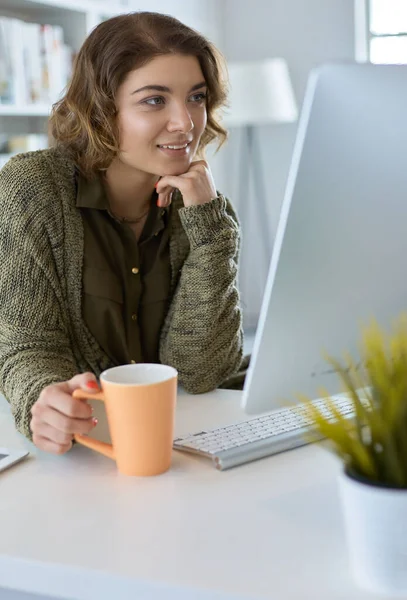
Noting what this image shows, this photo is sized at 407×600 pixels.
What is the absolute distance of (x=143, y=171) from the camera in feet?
4.99

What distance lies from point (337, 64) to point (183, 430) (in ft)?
1.72

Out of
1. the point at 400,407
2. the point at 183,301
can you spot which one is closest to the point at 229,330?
the point at 183,301

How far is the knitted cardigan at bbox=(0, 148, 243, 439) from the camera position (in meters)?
1.25

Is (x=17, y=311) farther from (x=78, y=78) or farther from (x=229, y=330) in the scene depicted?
(x=78, y=78)

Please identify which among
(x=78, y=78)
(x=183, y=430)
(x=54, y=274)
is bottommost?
(x=183, y=430)

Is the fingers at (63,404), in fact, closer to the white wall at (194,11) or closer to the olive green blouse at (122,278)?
the olive green blouse at (122,278)

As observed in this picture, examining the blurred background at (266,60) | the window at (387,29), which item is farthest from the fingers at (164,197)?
the window at (387,29)

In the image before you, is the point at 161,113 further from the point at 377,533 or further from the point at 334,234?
the point at 377,533

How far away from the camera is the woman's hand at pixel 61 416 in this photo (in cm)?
94

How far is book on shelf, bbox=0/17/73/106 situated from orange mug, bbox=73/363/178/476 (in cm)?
193

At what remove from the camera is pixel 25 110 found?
2.78 m

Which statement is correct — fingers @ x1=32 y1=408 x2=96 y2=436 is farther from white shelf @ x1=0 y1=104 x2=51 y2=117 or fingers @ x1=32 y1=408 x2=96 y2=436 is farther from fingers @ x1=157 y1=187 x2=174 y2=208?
white shelf @ x1=0 y1=104 x2=51 y2=117

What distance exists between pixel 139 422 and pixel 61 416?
12cm

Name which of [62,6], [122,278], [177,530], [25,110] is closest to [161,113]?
[122,278]
